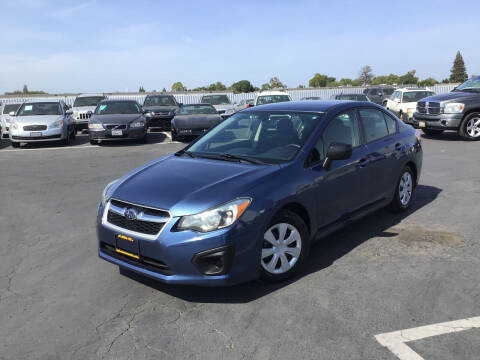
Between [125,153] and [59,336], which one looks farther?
[125,153]

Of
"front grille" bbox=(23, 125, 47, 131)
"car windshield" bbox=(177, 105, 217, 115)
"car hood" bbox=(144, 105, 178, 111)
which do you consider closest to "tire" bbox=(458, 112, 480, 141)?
"car windshield" bbox=(177, 105, 217, 115)

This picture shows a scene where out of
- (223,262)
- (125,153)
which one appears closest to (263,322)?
(223,262)

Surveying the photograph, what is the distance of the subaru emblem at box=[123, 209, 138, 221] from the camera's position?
3.63m

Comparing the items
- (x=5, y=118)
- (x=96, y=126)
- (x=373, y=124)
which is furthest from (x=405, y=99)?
(x=5, y=118)

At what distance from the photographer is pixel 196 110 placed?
1605cm

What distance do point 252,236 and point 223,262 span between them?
319 millimetres

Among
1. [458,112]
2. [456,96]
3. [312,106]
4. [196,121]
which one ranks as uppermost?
[312,106]

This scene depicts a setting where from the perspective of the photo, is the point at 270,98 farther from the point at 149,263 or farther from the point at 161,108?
the point at 149,263

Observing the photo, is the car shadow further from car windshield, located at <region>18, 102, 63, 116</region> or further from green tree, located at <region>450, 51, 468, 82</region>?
green tree, located at <region>450, 51, 468, 82</region>

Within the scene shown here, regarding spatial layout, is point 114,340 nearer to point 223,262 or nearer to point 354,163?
point 223,262

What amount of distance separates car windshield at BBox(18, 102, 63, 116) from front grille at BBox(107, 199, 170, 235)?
1284cm

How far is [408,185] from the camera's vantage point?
6.01 m

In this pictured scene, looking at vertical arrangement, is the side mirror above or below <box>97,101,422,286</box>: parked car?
above

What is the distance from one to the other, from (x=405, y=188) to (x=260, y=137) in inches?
94.7
